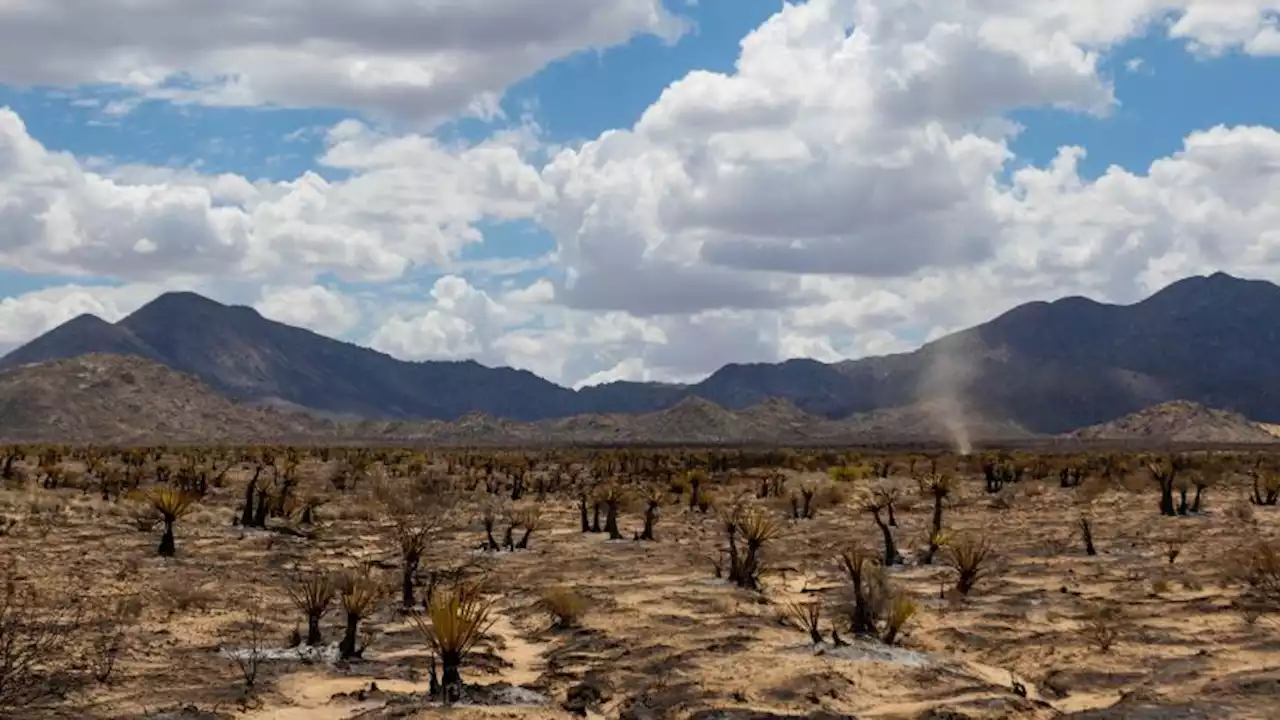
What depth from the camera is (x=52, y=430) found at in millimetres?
136000

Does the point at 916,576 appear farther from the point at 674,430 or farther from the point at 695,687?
the point at 674,430

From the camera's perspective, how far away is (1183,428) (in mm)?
142500

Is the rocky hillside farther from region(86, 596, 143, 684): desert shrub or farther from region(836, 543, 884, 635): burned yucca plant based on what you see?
region(836, 543, 884, 635): burned yucca plant

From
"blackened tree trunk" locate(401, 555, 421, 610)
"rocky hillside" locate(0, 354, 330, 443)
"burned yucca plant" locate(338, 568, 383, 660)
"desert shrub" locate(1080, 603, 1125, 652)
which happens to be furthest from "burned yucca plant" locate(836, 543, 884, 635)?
"rocky hillside" locate(0, 354, 330, 443)

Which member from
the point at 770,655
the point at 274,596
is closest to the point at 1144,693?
the point at 770,655

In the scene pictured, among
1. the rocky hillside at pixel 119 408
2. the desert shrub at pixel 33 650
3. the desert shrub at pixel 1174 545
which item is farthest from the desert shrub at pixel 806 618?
the rocky hillside at pixel 119 408

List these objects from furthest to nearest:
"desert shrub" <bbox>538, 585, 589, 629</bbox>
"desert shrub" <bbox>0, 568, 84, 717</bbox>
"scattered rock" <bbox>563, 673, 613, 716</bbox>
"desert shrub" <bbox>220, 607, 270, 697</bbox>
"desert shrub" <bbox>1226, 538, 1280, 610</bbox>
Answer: "desert shrub" <bbox>538, 585, 589, 629</bbox>, "desert shrub" <bbox>1226, 538, 1280, 610</bbox>, "desert shrub" <bbox>220, 607, 270, 697</bbox>, "scattered rock" <bbox>563, 673, 613, 716</bbox>, "desert shrub" <bbox>0, 568, 84, 717</bbox>

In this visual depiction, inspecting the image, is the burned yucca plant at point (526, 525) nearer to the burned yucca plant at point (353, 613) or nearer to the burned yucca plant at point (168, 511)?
the burned yucca plant at point (168, 511)

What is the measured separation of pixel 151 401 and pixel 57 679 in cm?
15441

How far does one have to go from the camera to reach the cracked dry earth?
1168 cm

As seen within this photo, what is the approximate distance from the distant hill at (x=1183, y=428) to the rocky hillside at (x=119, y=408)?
10976cm

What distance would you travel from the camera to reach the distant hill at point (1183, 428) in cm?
13812

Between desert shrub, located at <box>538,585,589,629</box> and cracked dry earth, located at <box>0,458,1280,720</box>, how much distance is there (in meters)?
0.23

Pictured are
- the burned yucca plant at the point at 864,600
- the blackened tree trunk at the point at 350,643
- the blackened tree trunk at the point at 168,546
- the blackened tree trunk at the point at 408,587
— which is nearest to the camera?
the blackened tree trunk at the point at 350,643
